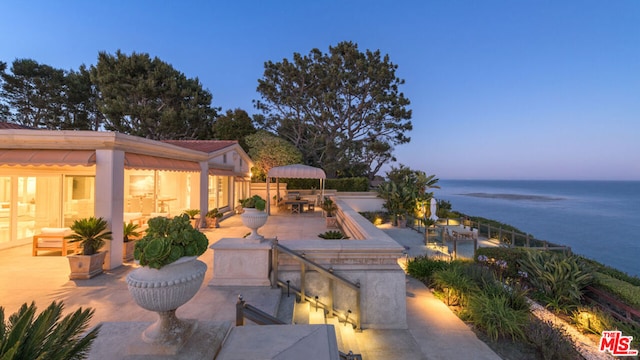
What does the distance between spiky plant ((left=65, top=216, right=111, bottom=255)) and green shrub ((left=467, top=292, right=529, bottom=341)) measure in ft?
28.2

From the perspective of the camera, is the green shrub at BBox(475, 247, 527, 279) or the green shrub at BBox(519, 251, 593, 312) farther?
the green shrub at BBox(475, 247, 527, 279)

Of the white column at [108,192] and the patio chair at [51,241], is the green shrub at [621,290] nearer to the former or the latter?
the white column at [108,192]

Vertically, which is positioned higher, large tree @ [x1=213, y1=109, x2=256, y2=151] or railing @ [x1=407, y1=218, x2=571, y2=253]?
large tree @ [x1=213, y1=109, x2=256, y2=151]

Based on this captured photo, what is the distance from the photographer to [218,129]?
111 ft

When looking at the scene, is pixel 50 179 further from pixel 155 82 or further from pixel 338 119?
pixel 338 119

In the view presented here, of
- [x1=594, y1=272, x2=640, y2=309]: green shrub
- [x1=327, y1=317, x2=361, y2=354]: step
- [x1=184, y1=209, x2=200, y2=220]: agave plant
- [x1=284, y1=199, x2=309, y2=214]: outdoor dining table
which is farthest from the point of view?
[x1=284, y1=199, x2=309, y2=214]: outdoor dining table

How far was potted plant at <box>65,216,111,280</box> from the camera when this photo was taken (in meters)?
6.01

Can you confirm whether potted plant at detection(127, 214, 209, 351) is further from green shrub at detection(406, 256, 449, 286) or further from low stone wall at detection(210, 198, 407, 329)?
green shrub at detection(406, 256, 449, 286)

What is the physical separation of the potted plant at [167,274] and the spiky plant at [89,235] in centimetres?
481

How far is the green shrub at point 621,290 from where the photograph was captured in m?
7.21

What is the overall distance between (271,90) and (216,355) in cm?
3458

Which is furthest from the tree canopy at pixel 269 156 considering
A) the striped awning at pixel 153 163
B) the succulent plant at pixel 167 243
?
the succulent plant at pixel 167 243

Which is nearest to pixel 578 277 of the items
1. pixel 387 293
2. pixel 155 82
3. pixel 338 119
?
pixel 387 293

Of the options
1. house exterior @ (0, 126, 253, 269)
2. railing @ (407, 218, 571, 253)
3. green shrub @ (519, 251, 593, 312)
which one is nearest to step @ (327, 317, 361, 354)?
house exterior @ (0, 126, 253, 269)
